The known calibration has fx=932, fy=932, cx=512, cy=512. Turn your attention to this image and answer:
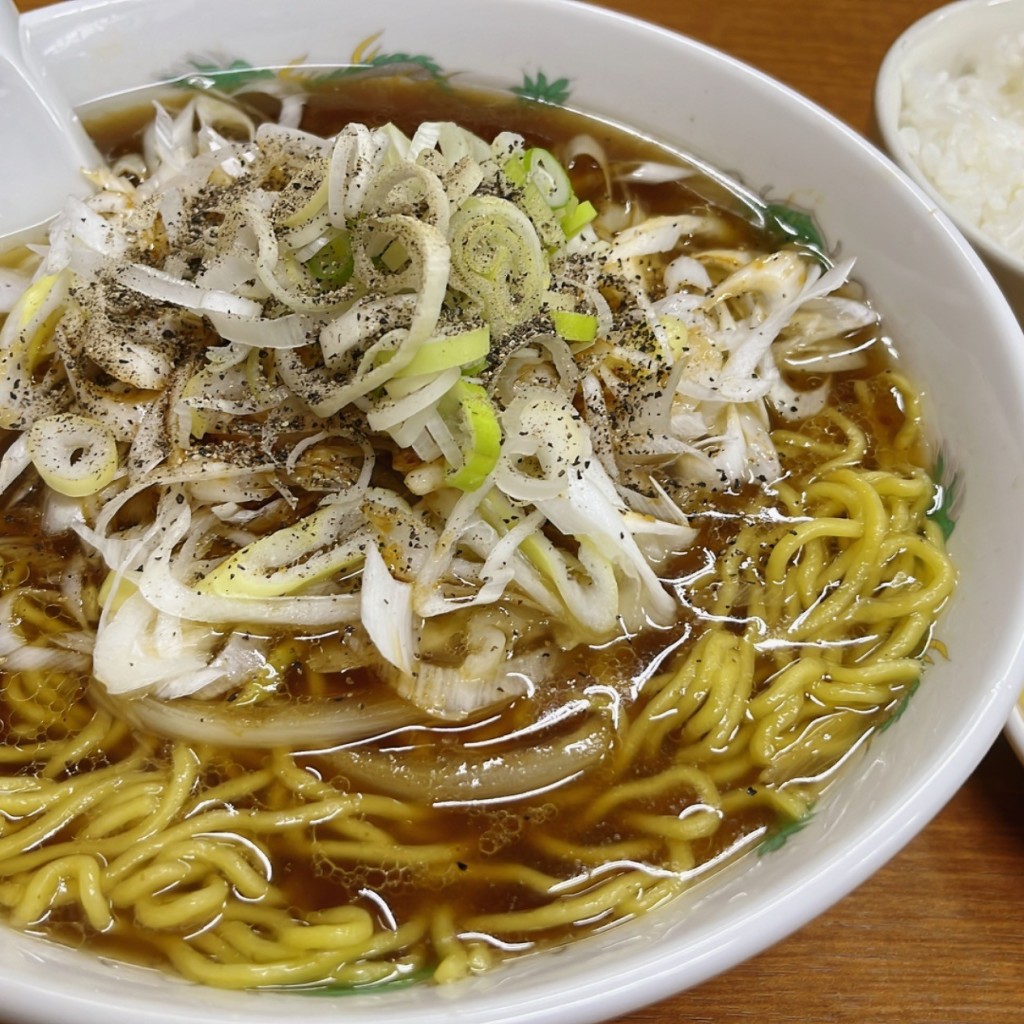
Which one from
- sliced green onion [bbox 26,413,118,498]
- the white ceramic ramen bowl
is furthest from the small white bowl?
sliced green onion [bbox 26,413,118,498]

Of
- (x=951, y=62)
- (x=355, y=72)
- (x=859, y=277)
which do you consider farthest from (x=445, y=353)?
(x=951, y=62)

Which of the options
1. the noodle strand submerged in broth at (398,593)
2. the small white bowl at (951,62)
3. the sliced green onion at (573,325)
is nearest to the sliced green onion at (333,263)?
the noodle strand submerged in broth at (398,593)

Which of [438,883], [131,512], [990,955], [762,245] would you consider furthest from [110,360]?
[990,955]

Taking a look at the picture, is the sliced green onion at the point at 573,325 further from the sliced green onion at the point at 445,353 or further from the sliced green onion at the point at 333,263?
the sliced green onion at the point at 333,263

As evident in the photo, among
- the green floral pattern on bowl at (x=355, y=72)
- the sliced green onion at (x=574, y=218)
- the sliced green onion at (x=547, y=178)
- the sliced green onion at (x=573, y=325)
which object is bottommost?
the sliced green onion at (x=573, y=325)

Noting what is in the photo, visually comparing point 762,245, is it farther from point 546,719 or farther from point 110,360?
point 110,360

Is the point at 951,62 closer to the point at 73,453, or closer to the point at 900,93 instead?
the point at 900,93
